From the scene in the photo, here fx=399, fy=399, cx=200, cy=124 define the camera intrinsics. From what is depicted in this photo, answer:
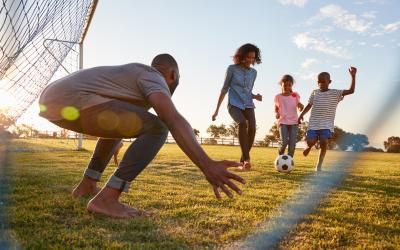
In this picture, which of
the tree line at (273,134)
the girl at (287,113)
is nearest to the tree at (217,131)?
the tree line at (273,134)

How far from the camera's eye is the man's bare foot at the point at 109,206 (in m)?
2.82

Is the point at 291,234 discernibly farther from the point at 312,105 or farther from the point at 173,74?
the point at 312,105

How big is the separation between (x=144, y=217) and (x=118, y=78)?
1.02 m

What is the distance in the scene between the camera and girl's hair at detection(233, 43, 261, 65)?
6.84 m

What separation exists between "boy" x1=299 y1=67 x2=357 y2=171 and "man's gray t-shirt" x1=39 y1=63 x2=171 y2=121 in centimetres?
503

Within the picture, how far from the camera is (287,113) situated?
7.71m

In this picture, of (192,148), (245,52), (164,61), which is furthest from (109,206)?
(245,52)

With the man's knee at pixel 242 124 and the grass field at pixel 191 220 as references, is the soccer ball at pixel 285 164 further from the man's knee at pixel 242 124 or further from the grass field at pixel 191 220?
the grass field at pixel 191 220

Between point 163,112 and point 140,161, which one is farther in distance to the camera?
point 140,161

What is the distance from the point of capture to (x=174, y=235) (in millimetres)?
2408

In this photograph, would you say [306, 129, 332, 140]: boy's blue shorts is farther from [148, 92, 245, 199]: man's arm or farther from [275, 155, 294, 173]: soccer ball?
[148, 92, 245, 199]: man's arm

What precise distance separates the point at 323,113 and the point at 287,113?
0.73 metres

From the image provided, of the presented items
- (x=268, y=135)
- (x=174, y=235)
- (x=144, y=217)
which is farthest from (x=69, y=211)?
(x=268, y=135)

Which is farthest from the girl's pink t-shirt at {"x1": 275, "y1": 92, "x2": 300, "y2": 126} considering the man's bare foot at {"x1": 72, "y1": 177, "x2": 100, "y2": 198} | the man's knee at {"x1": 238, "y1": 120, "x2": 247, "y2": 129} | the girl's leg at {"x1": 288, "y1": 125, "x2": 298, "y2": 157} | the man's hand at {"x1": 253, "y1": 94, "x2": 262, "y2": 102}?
the man's bare foot at {"x1": 72, "y1": 177, "x2": 100, "y2": 198}
